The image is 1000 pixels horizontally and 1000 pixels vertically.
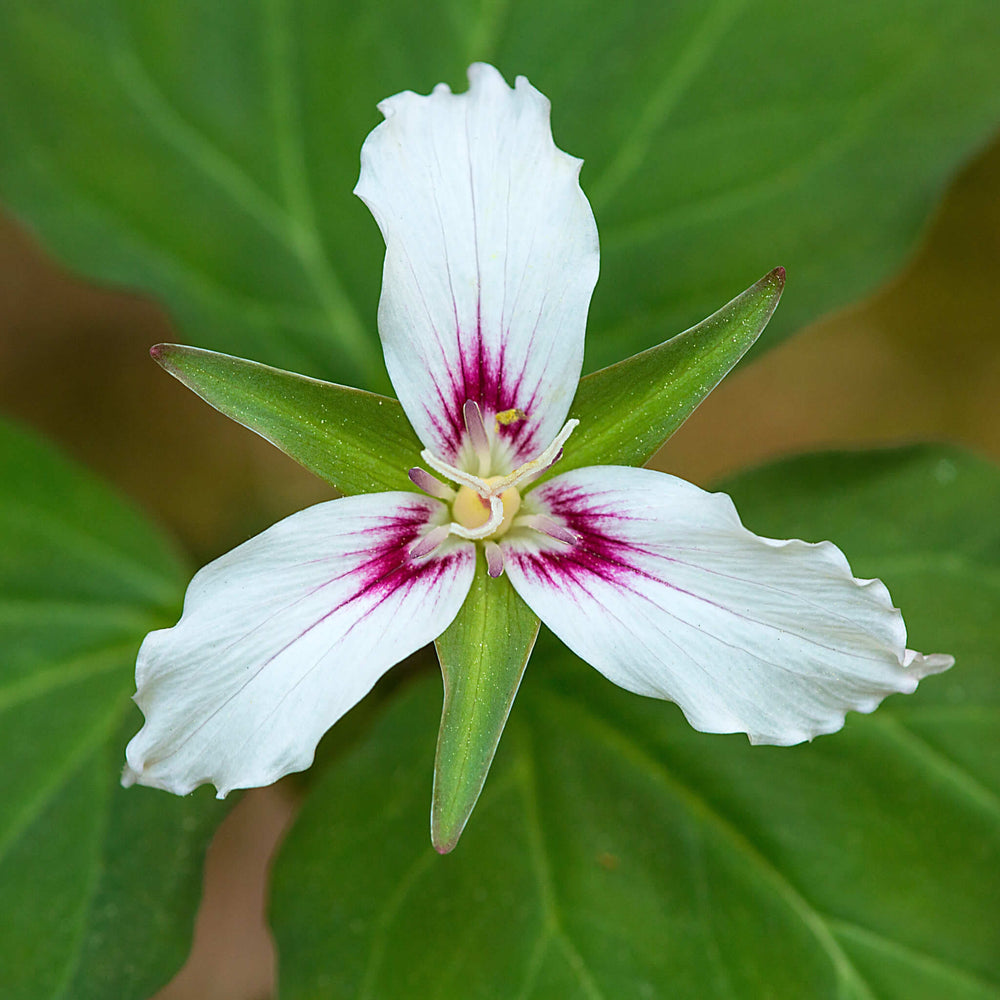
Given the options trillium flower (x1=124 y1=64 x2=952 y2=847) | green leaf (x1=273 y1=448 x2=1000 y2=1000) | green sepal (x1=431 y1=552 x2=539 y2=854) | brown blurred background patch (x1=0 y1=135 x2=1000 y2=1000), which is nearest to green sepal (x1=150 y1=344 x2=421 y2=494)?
trillium flower (x1=124 y1=64 x2=952 y2=847)

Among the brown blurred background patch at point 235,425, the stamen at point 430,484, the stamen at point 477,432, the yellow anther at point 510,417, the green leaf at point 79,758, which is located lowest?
the green leaf at point 79,758

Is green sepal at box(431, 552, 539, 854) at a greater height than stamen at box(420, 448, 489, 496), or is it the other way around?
Result: stamen at box(420, 448, 489, 496)

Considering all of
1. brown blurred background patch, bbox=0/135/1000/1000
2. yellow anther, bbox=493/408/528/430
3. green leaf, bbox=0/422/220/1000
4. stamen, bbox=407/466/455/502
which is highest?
brown blurred background patch, bbox=0/135/1000/1000

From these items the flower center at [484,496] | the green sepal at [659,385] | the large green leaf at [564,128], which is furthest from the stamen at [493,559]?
the large green leaf at [564,128]

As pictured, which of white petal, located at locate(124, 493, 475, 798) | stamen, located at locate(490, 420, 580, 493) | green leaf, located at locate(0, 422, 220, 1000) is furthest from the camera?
green leaf, located at locate(0, 422, 220, 1000)

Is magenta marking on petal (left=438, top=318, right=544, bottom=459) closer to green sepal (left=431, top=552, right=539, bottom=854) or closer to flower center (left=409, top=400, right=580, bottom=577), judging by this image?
flower center (left=409, top=400, right=580, bottom=577)

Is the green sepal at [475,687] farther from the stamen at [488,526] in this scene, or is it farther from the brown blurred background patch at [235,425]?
the brown blurred background patch at [235,425]

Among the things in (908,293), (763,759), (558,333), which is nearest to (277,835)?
(763,759)
